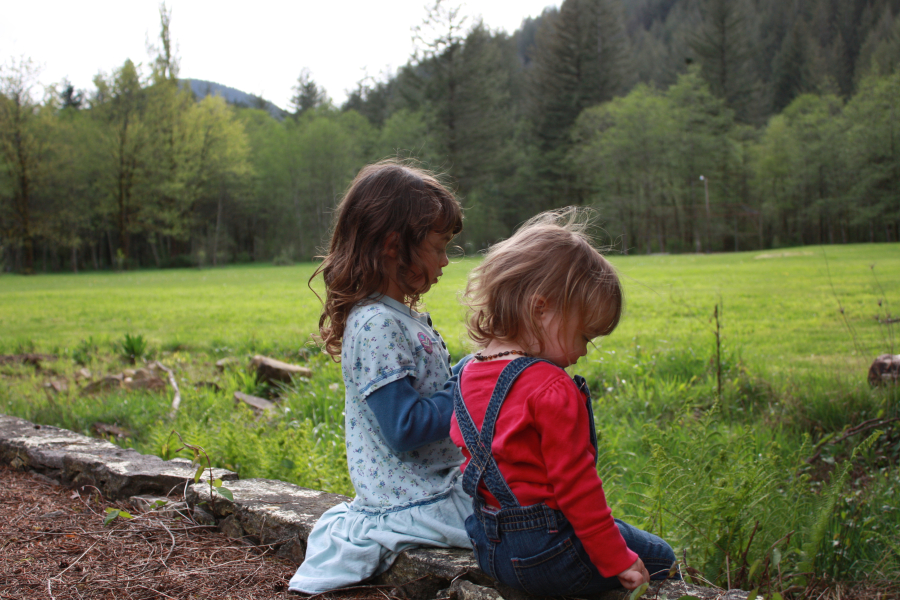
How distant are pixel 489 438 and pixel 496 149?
48560 mm

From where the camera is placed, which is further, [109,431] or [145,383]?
[145,383]

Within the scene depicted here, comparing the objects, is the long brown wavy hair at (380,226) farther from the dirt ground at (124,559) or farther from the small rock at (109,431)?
the small rock at (109,431)

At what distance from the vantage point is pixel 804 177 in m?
46.2

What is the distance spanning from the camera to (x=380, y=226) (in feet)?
6.70

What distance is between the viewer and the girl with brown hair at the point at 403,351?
6.72 feet

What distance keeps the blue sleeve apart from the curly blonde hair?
0.30 metres

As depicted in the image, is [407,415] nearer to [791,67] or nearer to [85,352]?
[85,352]

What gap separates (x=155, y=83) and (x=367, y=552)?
1960 inches

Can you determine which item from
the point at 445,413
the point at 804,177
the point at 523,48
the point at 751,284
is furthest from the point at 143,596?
the point at 523,48

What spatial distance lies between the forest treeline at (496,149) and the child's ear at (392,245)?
39.2 m

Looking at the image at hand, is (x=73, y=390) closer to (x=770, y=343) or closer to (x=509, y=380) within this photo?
(x=509, y=380)

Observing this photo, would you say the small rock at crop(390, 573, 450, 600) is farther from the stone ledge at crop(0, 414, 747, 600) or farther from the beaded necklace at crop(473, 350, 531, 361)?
the beaded necklace at crop(473, 350, 531, 361)

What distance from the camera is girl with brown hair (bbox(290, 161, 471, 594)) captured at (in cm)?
205

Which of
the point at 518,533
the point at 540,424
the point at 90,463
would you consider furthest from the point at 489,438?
the point at 90,463
